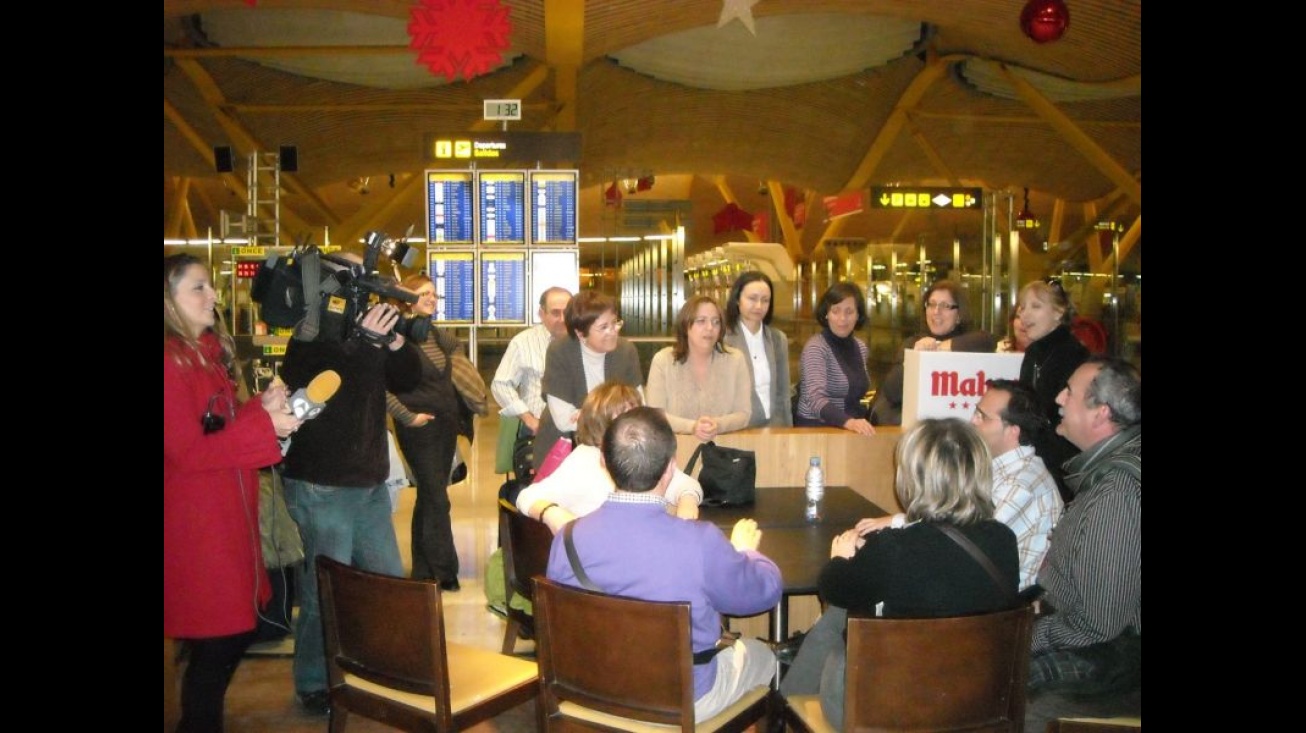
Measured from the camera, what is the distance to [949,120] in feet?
54.7

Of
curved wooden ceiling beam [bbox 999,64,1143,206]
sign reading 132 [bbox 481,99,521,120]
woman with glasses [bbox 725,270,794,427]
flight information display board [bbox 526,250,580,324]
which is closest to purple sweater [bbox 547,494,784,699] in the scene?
woman with glasses [bbox 725,270,794,427]

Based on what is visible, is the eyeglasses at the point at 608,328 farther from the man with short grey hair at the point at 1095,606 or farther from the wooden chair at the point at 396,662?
the man with short grey hair at the point at 1095,606

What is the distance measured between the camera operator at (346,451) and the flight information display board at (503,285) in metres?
2.36

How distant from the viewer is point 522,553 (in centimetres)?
315

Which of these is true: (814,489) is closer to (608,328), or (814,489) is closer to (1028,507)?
(1028,507)

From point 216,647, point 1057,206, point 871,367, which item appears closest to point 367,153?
point 871,367

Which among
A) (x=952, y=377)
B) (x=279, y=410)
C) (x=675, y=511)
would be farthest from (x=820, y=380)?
(x=279, y=410)

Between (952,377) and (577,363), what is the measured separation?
155 centimetres

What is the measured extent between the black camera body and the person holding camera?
5.11ft

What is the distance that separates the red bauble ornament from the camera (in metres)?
6.71

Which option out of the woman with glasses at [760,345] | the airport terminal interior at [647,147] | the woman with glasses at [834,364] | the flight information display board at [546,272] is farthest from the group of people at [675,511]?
the flight information display board at [546,272]

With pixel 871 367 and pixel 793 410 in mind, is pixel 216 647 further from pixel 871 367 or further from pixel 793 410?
pixel 871 367
